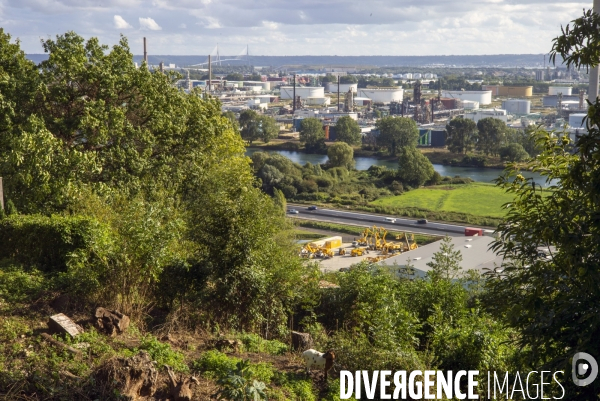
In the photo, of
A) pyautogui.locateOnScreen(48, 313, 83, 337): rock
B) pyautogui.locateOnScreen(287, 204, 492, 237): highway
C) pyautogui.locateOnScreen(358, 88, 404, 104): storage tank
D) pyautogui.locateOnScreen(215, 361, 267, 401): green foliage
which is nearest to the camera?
pyautogui.locateOnScreen(215, 361, 267, 401): green foliage

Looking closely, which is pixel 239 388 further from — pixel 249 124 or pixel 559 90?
pixel 559 90

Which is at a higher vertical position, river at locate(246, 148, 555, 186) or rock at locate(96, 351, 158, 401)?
rock at locate(96, 351, 158, 401)

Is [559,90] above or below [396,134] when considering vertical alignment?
above

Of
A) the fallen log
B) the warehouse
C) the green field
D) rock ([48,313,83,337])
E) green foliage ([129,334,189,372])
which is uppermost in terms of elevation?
rock ([48,313,83,337])

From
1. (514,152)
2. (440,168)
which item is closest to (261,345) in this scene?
(514,152)

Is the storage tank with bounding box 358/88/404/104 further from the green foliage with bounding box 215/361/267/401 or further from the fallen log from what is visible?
the green foliage with bounding box 215/361/267/401

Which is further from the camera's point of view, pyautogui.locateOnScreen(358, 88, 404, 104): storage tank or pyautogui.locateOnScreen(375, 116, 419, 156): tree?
pyautogui.locateOnScreen(358, 88, 404, 104): storage tank

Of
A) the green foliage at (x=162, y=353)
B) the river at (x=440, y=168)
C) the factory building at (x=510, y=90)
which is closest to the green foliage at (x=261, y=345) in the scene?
the green foliage at (x=162, y=353)

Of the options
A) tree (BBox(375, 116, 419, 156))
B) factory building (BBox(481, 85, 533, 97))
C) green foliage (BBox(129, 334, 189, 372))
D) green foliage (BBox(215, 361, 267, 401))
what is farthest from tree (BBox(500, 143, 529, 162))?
factory building (BBox(481, 85, 533, 97))
